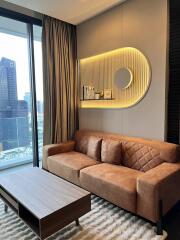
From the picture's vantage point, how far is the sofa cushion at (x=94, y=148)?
300cm

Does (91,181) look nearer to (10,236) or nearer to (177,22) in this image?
(10,236)

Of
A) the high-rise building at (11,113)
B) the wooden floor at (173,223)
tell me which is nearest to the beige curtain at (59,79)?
the high-rise building at (11,113)

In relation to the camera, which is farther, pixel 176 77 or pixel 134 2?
pixel 134 2

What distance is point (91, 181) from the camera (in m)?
2.41

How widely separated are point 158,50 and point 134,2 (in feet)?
2.79

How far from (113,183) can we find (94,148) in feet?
3.08

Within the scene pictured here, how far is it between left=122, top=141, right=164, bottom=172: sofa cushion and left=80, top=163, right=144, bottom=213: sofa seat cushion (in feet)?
0.41

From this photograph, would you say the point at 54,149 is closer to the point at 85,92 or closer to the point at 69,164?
the point at 69,164

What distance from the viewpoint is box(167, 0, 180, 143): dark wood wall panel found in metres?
2.41

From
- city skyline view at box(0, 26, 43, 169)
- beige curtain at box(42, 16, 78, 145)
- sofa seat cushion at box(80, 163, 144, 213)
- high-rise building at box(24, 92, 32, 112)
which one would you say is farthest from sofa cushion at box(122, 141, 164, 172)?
high-rise building at box(24, 92, 32, 112)

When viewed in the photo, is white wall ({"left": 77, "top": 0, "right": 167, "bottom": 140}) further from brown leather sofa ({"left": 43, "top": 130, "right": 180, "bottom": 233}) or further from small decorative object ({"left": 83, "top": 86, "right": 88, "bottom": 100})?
small decorative object ({"left": 83, "top": 86, "right": 88, "bottom": 100})

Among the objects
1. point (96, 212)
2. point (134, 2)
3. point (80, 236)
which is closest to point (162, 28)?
point (134, 2)

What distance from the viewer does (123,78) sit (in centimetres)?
301

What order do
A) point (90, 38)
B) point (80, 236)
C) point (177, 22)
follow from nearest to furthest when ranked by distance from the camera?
point (80, 236) < point (177, 22) < point (90, 38)
